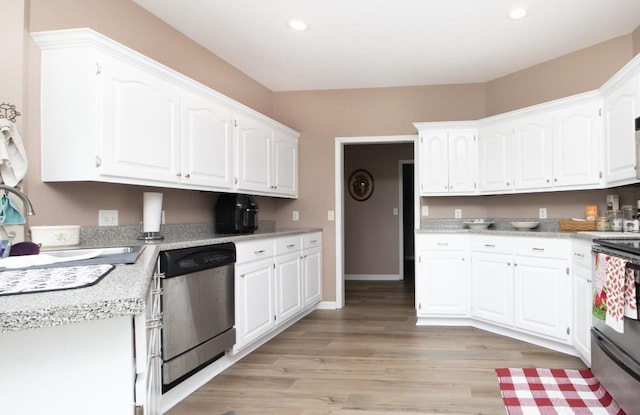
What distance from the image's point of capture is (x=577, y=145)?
3.64 meters

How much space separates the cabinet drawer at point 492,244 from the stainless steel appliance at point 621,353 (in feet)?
3.67

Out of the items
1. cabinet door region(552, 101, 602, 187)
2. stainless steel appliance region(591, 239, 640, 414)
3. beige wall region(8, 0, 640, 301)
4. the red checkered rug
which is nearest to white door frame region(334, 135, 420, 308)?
beige wall region(8, 0, 640, 301)

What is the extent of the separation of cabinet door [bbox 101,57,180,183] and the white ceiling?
32.0 inches

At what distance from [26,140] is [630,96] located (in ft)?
12.5

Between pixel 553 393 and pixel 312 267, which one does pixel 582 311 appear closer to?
pixel 553 393

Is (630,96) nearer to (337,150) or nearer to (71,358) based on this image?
(337,150)

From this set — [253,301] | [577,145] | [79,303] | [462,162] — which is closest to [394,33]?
[462,162]

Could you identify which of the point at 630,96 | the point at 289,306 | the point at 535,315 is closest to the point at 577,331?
the point at 535,315

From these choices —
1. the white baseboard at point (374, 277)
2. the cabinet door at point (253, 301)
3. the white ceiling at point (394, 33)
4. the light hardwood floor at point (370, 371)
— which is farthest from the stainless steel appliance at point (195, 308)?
the white baseboard at point (374, 277)

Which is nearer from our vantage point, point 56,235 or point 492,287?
point 56,235

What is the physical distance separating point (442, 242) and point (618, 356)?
2047 mm

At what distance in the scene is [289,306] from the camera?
13.2 feet

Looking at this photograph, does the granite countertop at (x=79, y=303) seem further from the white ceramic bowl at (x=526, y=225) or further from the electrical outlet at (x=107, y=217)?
the white ceramic bowl at (x=526, y=225)

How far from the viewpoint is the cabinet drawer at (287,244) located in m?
3.80
